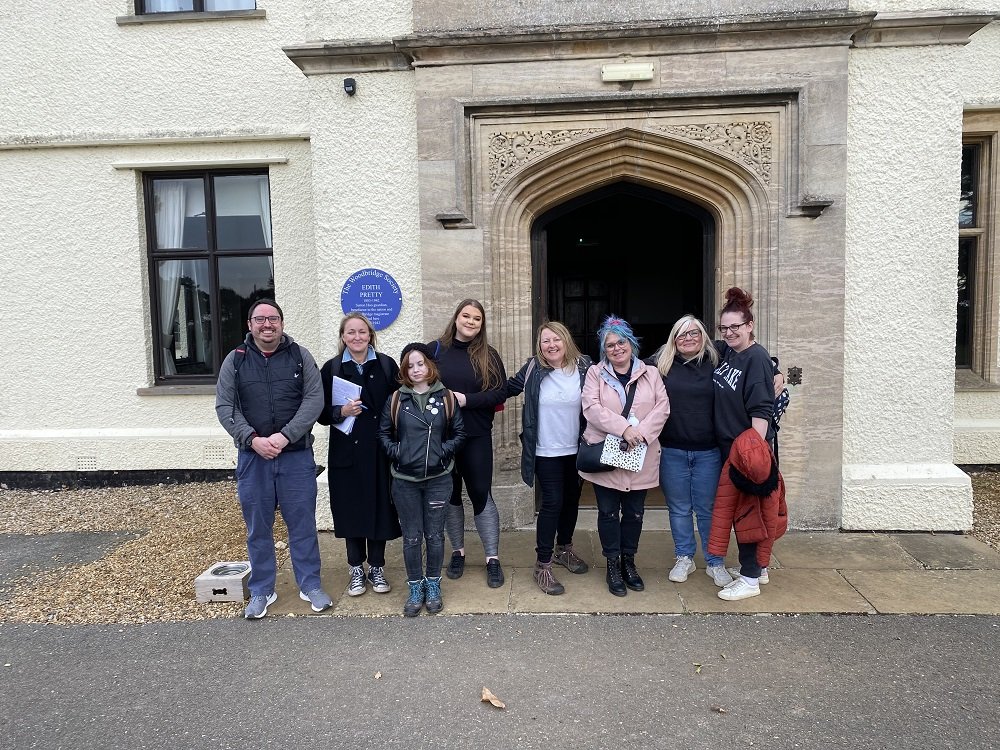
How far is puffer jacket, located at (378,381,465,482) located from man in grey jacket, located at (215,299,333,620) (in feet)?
1.45

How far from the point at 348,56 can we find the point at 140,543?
4.06m

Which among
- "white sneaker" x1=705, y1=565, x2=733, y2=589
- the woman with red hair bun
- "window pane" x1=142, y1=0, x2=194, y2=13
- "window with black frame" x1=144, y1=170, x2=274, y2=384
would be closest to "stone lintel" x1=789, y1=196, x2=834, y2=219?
the woman with red hair bun

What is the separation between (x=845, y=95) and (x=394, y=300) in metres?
3.56

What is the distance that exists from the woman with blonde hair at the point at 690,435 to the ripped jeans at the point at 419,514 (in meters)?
1.37

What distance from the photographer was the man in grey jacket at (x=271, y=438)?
353 cm

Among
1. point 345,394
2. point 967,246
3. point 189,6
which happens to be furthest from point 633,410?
point 189,6

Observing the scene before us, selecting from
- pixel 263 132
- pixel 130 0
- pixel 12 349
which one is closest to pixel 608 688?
pixel 263 132

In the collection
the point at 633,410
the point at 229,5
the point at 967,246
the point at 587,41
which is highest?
the point at 229,5

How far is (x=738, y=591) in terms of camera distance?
3.73 metres

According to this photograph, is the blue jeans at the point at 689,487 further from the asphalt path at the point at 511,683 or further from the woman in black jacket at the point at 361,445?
the woman in black jacket at the point at 361,445

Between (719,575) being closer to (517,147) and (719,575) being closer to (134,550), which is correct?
(517,147)

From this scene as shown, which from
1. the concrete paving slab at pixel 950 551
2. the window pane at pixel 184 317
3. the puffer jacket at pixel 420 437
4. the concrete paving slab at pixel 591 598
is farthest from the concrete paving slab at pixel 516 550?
the window pane at pixel 184 317

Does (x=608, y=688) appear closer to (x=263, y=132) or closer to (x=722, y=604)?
(x=722, y=604)

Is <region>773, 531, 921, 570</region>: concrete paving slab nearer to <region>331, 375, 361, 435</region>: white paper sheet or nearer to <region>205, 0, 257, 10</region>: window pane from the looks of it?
<region>331, 375, 361, 435</region>: white paper sheet
